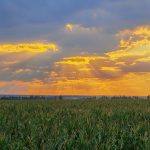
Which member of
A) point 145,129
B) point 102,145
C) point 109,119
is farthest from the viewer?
point 109,119

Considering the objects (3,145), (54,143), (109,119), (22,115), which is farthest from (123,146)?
(22,115)

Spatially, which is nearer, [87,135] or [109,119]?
[87,135]

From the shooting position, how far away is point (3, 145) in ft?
43.4

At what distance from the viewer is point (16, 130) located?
1766 cm

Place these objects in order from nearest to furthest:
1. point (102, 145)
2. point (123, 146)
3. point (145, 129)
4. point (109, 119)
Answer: point (102, 145) < point (123, 146) < point (145, 129) < point (109, 119)

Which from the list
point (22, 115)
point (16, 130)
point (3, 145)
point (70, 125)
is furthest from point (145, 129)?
point (22, 115)

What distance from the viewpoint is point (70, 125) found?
1783 centimetres

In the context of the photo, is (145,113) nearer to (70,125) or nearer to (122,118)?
(122,118)

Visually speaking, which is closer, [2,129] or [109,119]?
[2,129]

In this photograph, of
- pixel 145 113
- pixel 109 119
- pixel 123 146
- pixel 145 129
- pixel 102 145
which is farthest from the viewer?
pixel 145 113

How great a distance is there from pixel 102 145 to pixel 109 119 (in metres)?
9.17

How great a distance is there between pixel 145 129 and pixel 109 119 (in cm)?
490

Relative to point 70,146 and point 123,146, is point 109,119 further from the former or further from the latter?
point 70,146

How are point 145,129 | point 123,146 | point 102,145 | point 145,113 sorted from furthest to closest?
point 145,113 → point 145,129 → point 123,146 → point 102,145
